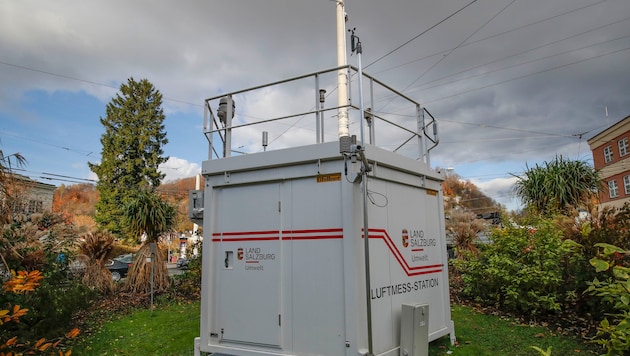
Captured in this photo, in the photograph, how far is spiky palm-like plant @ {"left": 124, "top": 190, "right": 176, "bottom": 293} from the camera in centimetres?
1201

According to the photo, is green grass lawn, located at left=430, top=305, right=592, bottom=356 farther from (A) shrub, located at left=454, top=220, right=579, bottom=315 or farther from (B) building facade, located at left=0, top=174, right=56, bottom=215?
(B) building facade, located at left=0, top=174, right=56, bottom=215

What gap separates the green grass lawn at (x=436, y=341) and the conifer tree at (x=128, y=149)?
2523 centimetres

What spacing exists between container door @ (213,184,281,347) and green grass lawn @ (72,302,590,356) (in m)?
1.71

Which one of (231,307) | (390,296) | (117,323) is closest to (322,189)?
(390,296)

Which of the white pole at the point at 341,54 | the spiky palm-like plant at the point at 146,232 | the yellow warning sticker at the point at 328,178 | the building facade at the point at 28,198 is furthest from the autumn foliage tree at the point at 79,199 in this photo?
the yellow warning sticker at the point at 328,178

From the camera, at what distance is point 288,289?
5.06 metres

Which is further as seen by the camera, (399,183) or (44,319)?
(44,319)

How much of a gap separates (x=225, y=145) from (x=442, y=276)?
433 cm

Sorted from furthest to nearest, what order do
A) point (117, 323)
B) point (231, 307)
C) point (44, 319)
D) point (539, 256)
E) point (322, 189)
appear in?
point (117, 323) < point (539, 256) < point (44, 319) < point (231, 307) < point (322, 189)

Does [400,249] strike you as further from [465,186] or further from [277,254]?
[465,186]

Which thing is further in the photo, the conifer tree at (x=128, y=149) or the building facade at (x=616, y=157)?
the building facade at (x=616, y=157)

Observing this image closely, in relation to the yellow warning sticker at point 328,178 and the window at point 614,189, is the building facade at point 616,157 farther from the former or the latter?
the yellow warning sticker at point 328,178

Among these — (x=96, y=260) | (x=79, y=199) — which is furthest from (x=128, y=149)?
(x=96, y=260)

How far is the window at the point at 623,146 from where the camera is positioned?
3480 centimetres
